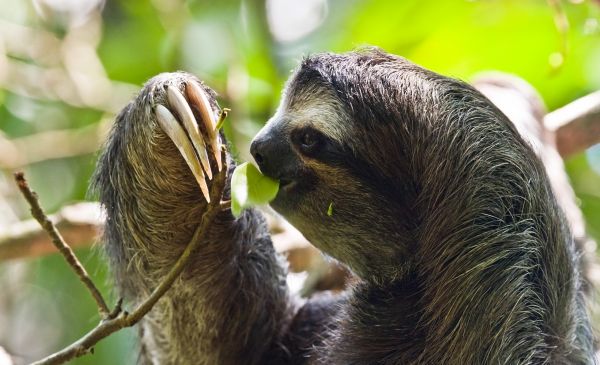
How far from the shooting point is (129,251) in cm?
351

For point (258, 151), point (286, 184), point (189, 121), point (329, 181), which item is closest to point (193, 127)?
point (189, 121)

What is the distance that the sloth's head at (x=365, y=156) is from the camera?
277 cm

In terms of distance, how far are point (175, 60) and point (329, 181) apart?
14.0ft

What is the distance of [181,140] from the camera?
108 inches

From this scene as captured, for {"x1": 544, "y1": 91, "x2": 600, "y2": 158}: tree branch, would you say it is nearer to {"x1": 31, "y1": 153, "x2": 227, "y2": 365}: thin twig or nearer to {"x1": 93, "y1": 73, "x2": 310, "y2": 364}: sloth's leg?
{"x1": 93, "y1": 73, "x2": 310, "y2": 364}: sloth's leg

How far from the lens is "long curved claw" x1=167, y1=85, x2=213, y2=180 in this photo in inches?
103

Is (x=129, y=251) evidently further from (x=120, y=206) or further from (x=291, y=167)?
(x=291, y=167)

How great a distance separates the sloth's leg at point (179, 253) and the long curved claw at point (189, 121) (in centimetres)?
6

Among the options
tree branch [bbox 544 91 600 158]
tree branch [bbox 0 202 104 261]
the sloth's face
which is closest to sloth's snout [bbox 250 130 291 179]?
the sloth's face

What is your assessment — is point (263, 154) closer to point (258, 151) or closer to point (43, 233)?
point (258, 151)

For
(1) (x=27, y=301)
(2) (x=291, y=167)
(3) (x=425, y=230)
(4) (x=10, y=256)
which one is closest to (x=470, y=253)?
(3) (x=425, y=230)

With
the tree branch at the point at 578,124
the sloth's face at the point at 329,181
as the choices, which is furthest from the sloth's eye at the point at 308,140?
the tree branch at the point at 578,124

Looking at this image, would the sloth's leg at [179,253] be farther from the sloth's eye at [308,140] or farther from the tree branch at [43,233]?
the tree branch at [43,233]

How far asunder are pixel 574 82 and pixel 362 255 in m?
3.92
